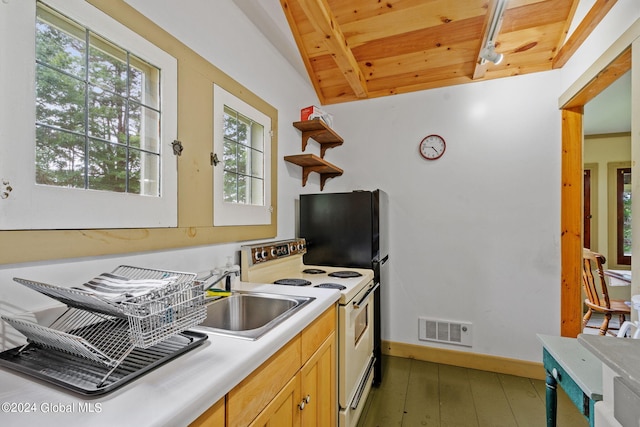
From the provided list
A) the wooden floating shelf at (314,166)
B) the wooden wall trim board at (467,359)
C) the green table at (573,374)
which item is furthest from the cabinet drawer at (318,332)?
the wooden wall trim board at (467,359)

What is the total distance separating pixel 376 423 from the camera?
183 centimetres

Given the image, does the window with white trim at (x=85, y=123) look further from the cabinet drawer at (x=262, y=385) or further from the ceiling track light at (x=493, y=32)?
the ceiling track light at (x=493, y=32)

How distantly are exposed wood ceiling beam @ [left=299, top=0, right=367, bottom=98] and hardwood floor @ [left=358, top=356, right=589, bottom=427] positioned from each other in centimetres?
252

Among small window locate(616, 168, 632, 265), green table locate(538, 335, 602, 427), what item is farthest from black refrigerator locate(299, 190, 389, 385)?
small window locate(616, 168, 632, 265)

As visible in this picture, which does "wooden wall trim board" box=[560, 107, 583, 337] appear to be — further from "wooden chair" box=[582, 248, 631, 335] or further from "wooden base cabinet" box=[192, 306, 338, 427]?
"wooden base cabinet" box=[192, 306, 338, 427]

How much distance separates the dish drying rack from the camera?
26.7 inches

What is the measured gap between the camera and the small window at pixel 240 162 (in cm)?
160

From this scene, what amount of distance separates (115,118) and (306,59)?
193 cm

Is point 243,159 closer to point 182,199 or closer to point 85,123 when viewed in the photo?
point 182,199

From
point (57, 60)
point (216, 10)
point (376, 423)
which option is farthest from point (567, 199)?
point (57, 60)

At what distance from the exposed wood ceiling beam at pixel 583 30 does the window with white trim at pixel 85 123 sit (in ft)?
7.72

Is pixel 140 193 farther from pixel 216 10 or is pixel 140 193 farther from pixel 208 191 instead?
pixel 216 10

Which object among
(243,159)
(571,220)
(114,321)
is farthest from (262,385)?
(571,220)

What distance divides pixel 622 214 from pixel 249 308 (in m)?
5.10
